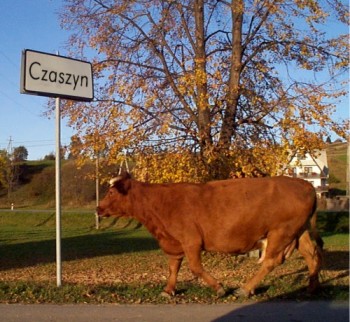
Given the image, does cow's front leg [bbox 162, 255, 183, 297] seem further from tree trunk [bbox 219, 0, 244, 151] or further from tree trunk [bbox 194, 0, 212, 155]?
tree trunk [bbox 219, 0, 244, 151]

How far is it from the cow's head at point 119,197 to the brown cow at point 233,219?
52 centimetres

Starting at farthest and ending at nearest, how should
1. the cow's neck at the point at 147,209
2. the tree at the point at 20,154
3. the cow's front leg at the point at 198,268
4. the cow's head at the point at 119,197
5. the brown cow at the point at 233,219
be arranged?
the tree at the point at 20,154 → the cow's head at the point at 119,197 → the cow's neck at the point at 147,209 → the brown cow at the point at 233,219 → the cow's front leg at the point at 198,268

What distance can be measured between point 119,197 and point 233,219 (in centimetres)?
198

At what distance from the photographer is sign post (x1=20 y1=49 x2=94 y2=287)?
905 centimetres

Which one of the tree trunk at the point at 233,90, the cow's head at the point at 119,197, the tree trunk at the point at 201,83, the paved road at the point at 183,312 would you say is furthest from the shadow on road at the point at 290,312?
the tree trunk at the point at 233,90

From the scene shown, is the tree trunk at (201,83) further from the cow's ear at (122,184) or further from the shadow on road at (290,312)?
the shadow on road at (290,312)

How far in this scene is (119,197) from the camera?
30.7ft

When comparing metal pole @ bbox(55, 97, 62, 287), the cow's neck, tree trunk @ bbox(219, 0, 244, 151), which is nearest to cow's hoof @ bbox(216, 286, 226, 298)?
the cow's neck

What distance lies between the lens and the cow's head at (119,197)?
9.33 meters

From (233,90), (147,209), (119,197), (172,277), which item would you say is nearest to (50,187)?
(233,90)

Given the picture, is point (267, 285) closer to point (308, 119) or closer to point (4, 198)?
point (308, 119)

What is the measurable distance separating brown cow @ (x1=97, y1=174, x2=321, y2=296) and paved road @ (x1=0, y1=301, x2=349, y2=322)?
0.72 metres

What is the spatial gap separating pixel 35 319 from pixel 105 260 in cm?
1063

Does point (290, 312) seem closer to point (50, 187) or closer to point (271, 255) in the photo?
point (271, 255)
